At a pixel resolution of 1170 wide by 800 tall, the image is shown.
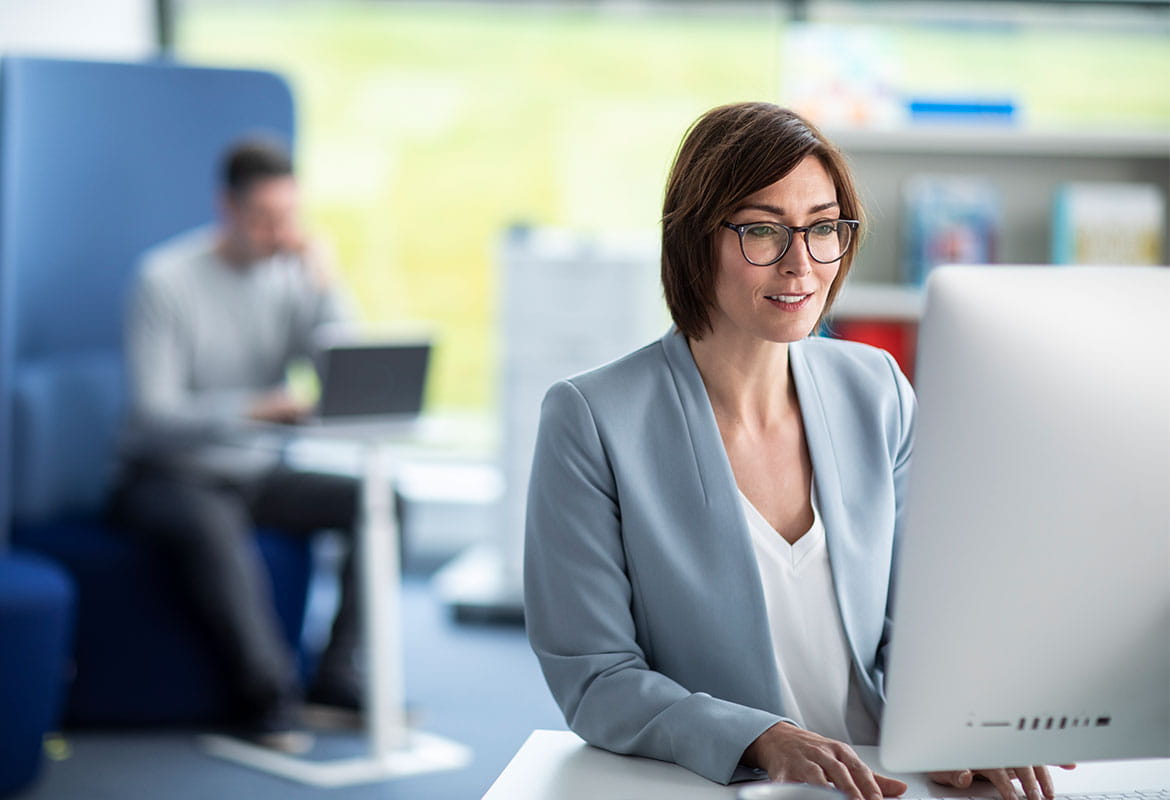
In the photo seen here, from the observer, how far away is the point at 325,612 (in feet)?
16.5

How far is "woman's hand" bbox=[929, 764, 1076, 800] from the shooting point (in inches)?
49.9

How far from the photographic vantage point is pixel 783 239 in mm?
1492

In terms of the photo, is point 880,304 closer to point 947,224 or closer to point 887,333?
point 887,333

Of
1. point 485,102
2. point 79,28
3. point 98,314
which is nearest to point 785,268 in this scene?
point 98,314

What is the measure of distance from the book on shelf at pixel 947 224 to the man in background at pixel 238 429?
1600mm

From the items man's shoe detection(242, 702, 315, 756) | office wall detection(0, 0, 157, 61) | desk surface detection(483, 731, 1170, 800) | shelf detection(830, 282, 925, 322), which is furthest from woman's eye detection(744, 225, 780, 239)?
office wall detection(0, 0, 157, 61)

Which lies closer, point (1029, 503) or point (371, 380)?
point (1029, 503)

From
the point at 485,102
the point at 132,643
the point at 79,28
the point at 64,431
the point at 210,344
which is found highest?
the point at 79,28

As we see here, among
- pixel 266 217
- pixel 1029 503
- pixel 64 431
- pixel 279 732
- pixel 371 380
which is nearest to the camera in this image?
pixel 1029 503

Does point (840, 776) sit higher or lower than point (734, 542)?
lower

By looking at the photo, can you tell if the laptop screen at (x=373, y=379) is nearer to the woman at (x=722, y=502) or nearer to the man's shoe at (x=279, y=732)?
the man's shoe at (x=279, y=732)

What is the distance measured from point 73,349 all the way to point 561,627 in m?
3.20

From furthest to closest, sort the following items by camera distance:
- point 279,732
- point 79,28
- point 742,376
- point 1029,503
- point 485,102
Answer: point 485,102
point 79,28
point 279,732
point 742,376
point 1029,503

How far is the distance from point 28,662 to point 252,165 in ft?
4.60
